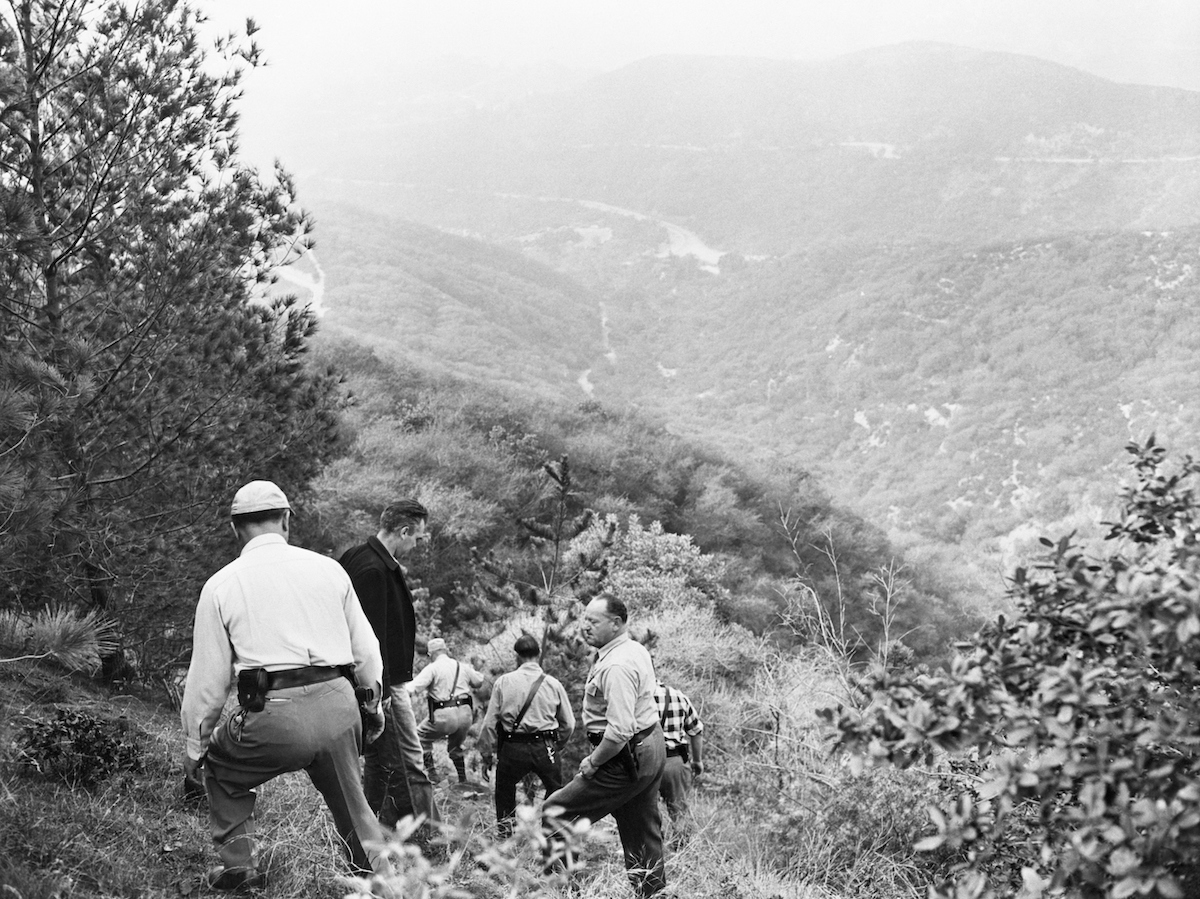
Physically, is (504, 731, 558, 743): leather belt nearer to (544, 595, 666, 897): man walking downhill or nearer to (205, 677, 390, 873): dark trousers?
(544, 595, 666, 897): man walking downhill

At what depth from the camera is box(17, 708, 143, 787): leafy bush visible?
162 inches

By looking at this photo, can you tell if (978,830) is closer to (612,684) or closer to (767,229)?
(612,684)

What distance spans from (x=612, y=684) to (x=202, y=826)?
1.88 m

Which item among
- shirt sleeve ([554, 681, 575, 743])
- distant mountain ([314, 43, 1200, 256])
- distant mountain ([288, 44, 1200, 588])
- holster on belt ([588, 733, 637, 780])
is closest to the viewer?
holster on belt ([588, 733, 637, 780])

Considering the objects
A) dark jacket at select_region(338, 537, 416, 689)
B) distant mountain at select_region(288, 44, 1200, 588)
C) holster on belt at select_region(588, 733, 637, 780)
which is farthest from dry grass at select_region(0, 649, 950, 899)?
distant mountain at select_region(288, 44, 1200, 588)

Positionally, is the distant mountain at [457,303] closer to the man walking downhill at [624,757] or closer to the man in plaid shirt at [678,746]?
the man in plaid shirt at [678,746]

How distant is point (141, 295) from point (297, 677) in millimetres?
4272

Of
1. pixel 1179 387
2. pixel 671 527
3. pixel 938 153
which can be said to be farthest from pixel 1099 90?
pixel 671 527

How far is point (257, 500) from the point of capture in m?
3.37

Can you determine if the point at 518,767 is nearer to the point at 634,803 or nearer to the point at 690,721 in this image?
the point at 690,721

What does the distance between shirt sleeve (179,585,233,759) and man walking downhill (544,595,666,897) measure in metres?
1.70

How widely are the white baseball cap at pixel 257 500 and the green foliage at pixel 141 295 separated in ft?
7.52

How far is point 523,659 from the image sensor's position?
5785 millimetres

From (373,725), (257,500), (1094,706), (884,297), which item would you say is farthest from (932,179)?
(1094,706)
